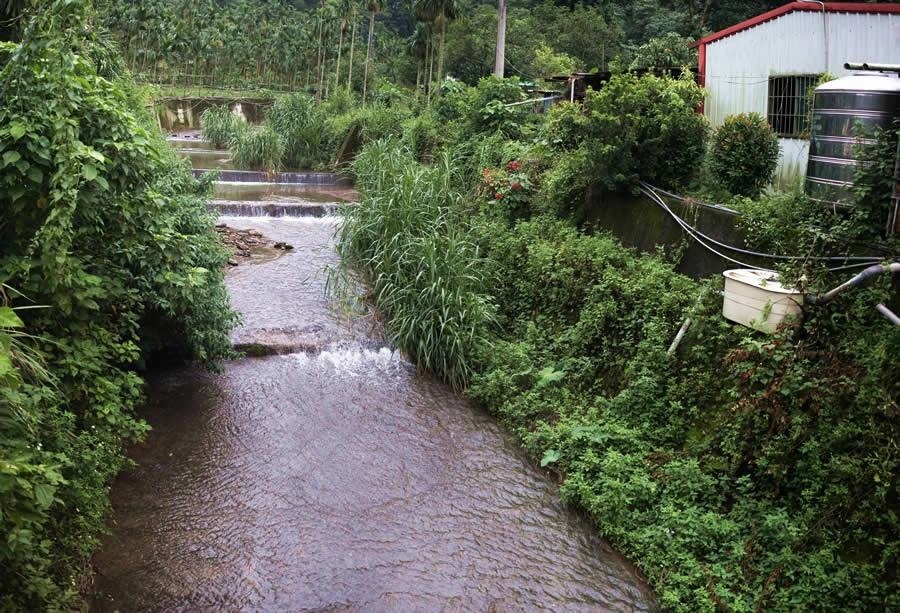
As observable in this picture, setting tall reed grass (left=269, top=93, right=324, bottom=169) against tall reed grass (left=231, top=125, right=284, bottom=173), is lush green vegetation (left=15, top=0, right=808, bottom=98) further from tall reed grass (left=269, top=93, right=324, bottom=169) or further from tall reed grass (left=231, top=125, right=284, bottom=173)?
tall reed grass (left=231, top=125, right=284, bottom=173)

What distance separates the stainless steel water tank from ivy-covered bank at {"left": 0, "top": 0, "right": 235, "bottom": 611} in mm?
5144

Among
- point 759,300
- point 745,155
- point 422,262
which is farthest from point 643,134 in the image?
point 759,300

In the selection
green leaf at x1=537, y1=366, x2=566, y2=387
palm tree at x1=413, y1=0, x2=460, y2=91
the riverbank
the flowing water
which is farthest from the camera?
palm tree at x1=413, y1=0, x2=460, y2=91

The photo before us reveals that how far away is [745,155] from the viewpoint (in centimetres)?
747

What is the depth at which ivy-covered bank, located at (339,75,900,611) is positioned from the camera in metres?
4.41

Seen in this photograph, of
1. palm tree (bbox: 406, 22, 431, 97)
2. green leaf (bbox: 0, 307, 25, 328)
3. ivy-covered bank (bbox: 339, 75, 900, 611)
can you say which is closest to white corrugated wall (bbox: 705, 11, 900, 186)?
ivy-covered bank (bbox: 339, 75, 900, 611)

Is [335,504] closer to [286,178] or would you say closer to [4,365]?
[4,365]

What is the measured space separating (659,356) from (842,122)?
2.35 m

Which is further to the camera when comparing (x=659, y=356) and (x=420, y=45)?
(x=420, y=45)

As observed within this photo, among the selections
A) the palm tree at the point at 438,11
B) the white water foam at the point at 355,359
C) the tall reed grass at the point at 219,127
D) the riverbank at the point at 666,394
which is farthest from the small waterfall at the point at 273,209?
the palm tree at the point at 438,11

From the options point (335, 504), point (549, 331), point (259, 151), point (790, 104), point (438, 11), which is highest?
point (438, 11)

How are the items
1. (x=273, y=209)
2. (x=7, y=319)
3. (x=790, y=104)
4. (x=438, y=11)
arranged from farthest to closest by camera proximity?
(x=438, y=11), (x=273, y=209), (x=790, y=104), (x=7, y=319)

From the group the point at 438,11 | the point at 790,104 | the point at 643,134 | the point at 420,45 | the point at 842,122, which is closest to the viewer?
the point at 842,122

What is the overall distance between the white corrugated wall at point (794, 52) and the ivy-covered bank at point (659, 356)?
3.59 ft
